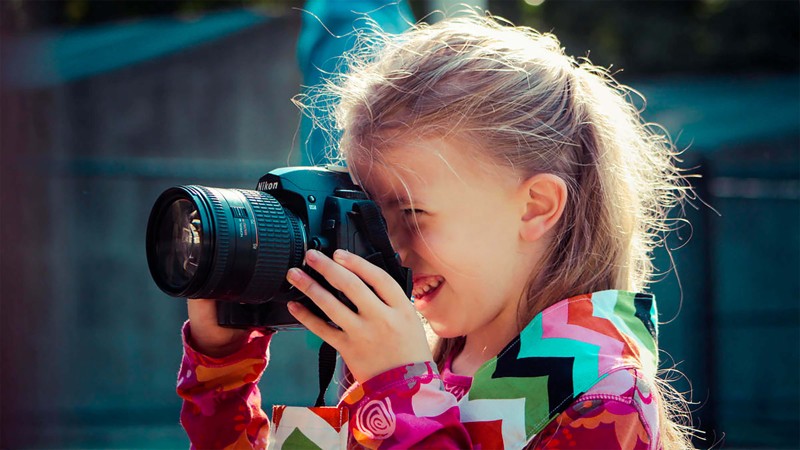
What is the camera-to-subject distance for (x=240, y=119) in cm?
665

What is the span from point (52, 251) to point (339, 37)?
4.03 m

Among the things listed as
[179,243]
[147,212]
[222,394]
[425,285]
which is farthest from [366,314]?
[147,212]

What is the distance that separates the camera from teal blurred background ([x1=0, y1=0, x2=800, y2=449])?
497cm

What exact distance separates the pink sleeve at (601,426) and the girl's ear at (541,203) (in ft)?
1.00

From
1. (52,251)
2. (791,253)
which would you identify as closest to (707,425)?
(791,253)

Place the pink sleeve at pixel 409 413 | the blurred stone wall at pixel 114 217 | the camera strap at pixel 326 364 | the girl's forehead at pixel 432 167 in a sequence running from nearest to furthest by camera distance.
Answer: the pink sleeve at pixel 409 413 → the girl's forehead at pixel 432 167 → the camera strap at pixel 326 364 → the blurred stone wall at pixel 114 217

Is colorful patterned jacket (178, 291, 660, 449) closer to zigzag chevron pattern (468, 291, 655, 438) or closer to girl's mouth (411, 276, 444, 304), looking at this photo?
zigzag chevron pattern (468, 291, 655, 438)

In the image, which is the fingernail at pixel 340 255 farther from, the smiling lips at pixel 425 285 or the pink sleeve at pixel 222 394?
the pink sleeve at pixel 222 394

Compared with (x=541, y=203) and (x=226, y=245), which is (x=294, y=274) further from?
(x=541, y=203)

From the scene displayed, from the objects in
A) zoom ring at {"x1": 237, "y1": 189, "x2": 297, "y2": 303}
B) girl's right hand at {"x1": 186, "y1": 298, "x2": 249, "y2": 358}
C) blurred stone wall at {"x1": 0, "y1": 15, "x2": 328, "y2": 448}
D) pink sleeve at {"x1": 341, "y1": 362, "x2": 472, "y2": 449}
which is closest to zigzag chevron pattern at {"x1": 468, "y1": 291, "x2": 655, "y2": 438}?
pink sleeve at {"x1": 341, "y1": 362, "x2": 472, "y2": 449}

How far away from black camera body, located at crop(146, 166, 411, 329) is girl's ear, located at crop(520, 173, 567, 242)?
0.22 metres

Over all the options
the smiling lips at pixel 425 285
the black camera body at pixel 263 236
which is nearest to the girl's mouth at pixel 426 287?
the smiling lips at pixel 425 285

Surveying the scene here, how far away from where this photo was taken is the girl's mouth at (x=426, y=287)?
1595 millimetres

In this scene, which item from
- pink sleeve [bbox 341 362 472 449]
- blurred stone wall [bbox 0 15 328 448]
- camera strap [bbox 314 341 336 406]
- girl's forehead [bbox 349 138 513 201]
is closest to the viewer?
pink sleeve [bbox 341 362 472 449]
